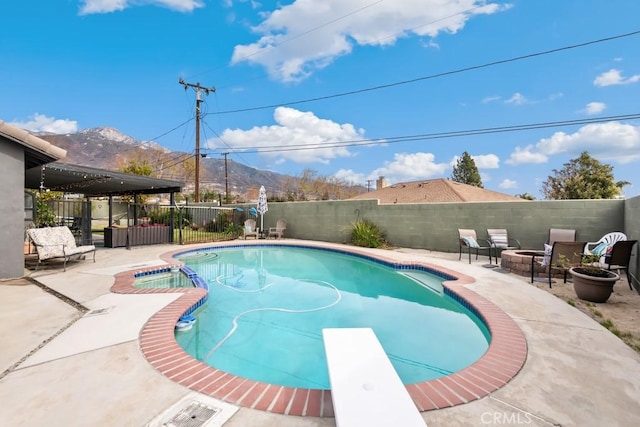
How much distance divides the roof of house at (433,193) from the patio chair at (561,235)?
14.6 metres

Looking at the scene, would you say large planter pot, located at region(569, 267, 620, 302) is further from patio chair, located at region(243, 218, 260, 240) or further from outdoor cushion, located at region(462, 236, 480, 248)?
patio chair, located at region(243, 218, 260, 240)

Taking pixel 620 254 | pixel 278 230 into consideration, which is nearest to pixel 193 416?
pixel 620 254

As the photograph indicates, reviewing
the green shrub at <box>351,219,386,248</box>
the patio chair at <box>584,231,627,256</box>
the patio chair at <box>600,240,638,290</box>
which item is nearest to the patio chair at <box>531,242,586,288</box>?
the patio chair at <box>584,231,627,256</box>

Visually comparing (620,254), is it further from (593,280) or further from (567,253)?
(593,280)

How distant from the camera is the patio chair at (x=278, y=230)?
1450 cm

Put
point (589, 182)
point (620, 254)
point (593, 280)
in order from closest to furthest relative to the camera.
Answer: point (593, 280) → point (620, 254) → point (589, 182)

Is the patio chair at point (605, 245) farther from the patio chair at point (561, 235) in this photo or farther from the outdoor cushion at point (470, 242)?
the outdoor cushion at point (470, 242)

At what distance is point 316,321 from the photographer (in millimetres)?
4730

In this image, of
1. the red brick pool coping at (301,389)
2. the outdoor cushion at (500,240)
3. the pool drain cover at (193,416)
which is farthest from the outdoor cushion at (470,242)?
the pool drain cover at (193,416)

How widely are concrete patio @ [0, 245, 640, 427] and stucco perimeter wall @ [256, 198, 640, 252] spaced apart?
450 cm

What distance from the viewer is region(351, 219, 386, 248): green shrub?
38.7 ft

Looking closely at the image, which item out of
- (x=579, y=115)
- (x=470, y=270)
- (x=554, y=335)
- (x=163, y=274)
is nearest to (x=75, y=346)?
(x=163, y=274)

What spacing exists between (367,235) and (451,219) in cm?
309

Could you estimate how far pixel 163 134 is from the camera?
1326 inches
